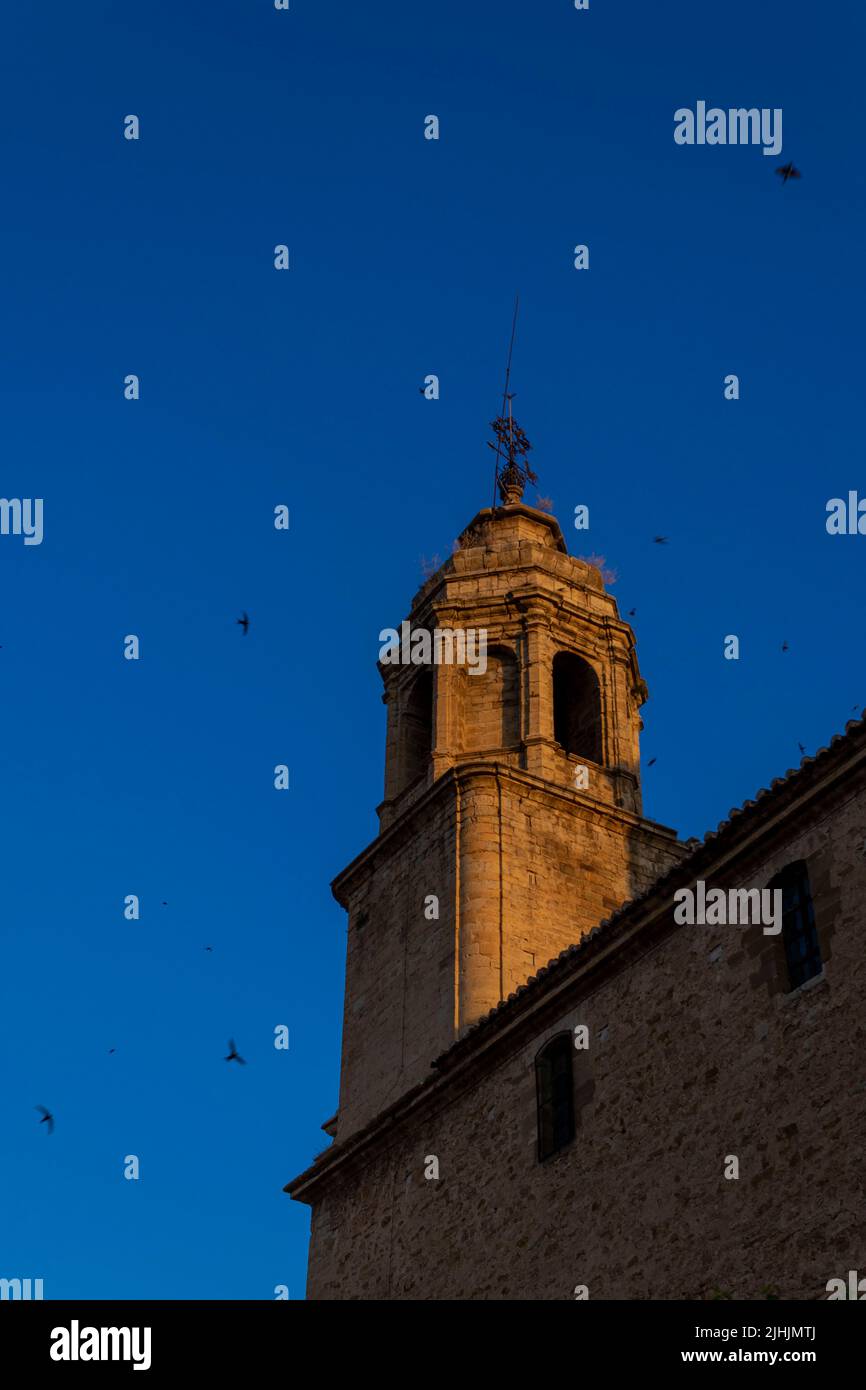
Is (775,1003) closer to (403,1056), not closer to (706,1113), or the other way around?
(706,1113)

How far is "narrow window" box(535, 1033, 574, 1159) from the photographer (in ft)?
64.9

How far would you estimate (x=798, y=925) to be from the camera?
17.2 meters

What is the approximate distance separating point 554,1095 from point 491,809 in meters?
7.07

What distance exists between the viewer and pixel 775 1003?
55.8 feet

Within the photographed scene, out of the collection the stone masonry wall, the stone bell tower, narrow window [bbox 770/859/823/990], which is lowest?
the stone masonry wall

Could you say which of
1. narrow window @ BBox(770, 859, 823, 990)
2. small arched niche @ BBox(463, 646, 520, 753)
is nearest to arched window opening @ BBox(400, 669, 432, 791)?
small arched niche @ BBox(463, 646, 520, 753)

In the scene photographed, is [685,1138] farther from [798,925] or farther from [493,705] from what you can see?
[493,705]

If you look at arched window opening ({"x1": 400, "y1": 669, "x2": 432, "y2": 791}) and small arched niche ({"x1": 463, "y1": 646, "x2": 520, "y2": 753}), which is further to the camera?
arched window opening ({"x1": 400, "y1": 669, "x2": 432, "y2": 791})

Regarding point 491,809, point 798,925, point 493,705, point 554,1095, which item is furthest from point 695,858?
point 493,705

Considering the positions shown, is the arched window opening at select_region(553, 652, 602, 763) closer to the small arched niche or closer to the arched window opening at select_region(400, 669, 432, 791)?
the small arched niche

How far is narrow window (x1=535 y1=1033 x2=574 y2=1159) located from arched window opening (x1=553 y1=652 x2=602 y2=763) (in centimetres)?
1000

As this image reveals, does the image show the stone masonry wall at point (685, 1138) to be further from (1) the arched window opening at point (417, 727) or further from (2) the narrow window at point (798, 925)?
(1) the arched window opening at point (417, 727)
